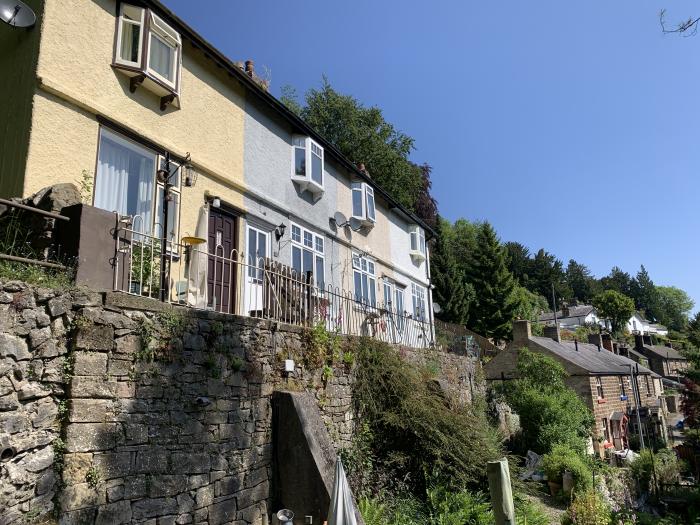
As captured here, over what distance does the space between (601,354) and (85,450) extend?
115ft

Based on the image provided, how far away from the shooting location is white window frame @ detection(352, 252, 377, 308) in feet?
53.2

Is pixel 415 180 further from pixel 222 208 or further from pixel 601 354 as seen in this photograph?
pixel 222 208

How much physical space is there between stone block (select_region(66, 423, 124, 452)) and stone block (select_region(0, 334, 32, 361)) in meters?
0.82

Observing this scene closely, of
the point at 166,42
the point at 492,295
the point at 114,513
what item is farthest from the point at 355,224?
the point at 492,295

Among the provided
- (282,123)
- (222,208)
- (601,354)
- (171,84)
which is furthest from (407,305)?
(601,354)

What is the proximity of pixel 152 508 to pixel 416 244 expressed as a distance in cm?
Result: 1749

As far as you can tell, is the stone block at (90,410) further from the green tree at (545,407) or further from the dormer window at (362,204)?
the green tree at (545,407)

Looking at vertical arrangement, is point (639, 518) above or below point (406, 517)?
below

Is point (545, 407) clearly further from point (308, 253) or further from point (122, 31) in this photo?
point (122, 31)

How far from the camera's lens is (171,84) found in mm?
9516

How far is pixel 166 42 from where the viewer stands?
964 centimetres

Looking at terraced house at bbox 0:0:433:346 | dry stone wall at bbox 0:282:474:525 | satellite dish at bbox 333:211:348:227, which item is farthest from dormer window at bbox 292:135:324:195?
dry stone wall at bbox 0:282:474:525

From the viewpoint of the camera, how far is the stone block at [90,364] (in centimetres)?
498

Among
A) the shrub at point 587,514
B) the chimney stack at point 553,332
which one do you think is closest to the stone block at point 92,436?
the shrub at point 587,514
